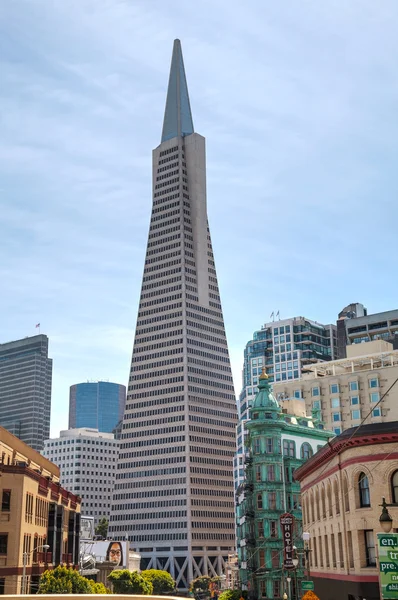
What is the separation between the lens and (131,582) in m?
160

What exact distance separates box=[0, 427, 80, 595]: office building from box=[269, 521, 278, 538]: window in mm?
25699

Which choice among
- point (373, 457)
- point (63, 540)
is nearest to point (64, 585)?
point (63, 540)

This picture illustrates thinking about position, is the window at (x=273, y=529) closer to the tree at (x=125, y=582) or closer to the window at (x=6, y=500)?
the window at (x=6, y=500)

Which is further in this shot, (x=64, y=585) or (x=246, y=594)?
(x=246, y=594)

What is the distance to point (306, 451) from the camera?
108688 mm

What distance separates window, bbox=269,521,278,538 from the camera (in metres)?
101

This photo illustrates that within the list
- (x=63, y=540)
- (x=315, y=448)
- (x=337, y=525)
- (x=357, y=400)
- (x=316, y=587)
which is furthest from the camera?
(x=357, y=400)

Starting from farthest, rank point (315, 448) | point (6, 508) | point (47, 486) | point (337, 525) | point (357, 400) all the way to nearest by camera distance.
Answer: point (357, 400) < point (315, 448) < point (47, 486) < point (6, 508) < point (337, 525)

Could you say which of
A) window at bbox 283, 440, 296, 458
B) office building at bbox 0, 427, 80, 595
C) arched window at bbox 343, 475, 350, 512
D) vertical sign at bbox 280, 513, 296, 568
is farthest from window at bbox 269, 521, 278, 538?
arched window at bbox 343, 475, 350, 512

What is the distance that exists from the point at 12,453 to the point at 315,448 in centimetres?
4112

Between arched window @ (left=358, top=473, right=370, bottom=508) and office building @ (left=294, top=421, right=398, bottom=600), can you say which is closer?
office building @ (left=294, top=421, right=398, bottom=600)

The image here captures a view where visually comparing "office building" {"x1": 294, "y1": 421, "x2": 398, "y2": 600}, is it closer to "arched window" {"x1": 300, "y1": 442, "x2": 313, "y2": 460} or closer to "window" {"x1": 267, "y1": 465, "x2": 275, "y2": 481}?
"window" {"x1": 267, "y1": 465, "x2": 275, "y2": 481}

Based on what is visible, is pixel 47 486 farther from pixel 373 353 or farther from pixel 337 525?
pixel 373 353

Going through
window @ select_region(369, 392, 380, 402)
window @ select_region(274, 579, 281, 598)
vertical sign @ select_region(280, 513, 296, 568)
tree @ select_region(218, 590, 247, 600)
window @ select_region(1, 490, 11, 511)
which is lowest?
→ tree @ select_region(218, 590, 247, 600)
